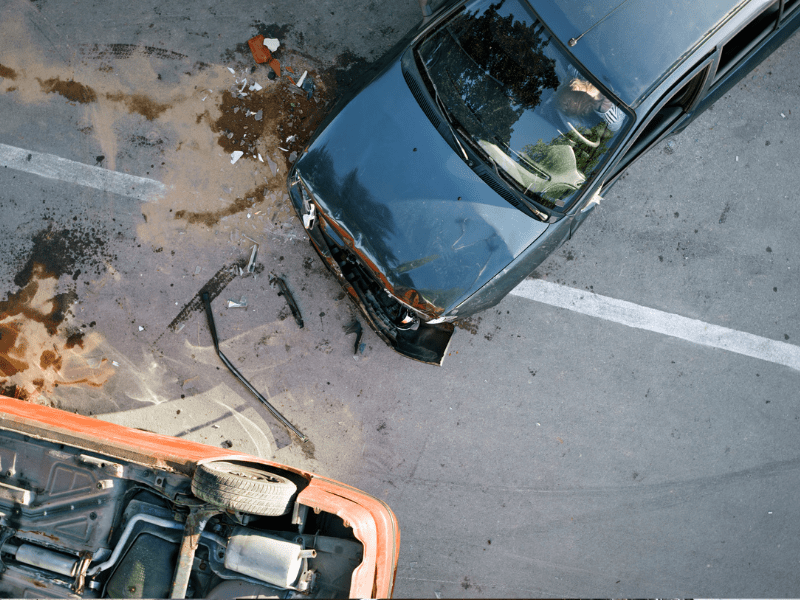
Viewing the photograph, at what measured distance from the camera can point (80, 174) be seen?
411 cm

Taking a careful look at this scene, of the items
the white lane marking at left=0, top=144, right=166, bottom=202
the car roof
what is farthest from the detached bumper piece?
the car roof

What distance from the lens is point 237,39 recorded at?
4.12m

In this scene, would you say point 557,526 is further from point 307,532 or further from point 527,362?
point 307,532

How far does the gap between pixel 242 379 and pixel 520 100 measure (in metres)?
2.91

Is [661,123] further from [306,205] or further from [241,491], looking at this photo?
[241,491]

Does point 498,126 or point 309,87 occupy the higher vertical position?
point 309,87

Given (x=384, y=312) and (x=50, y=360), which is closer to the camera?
(x=384, y=312)

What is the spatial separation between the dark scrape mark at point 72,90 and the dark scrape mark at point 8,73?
0.22 m

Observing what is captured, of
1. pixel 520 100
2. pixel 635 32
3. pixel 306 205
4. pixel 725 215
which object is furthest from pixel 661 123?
pixel 306 205

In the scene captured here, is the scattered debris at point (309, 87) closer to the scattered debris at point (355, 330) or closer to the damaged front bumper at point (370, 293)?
the damaged front bumper at point (370, 293)

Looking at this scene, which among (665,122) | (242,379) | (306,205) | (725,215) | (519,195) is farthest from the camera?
(725,215)

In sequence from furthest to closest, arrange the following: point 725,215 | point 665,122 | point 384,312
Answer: point 725,215, point 384,312, point 665,122

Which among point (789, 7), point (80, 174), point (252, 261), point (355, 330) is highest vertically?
point (80, 174)

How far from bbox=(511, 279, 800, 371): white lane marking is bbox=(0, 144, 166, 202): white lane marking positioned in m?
3.13
